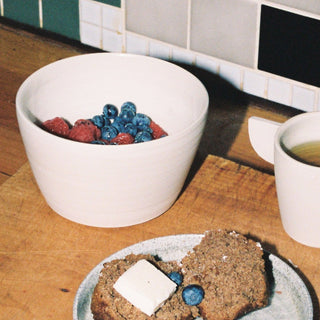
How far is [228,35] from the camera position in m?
1.29

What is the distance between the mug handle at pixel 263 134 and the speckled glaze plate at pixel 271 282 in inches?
6.8

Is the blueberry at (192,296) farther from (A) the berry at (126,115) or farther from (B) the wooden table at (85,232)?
(A) the berry at (126,115)

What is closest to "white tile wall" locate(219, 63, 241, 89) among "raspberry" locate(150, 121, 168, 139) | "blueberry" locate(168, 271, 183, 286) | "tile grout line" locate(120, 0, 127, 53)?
"tile grout line" locate(120, 0, 127, 53)

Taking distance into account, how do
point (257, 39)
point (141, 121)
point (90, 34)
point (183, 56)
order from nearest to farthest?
point (141, 121) → point (257, 39) → point (183, 56) → point (90, 34)

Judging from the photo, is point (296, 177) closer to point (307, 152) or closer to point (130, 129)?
point (307, 152)

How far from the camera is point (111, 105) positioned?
1.07 metres

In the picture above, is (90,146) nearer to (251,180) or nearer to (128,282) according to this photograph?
(128,282)

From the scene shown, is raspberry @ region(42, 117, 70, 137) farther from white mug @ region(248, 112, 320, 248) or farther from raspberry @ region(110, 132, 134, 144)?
white mug @ region(248, 112, 320, 248)

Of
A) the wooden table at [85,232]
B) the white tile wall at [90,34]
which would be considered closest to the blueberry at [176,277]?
the wooden table at [85,232]

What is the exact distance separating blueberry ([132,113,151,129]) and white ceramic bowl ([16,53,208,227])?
1.5 inches

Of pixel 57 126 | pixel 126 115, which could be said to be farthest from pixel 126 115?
pixel 57 126

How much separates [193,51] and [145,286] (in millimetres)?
648

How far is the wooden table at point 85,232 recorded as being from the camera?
2.90 ft

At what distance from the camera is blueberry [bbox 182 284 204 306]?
2.72 feet
